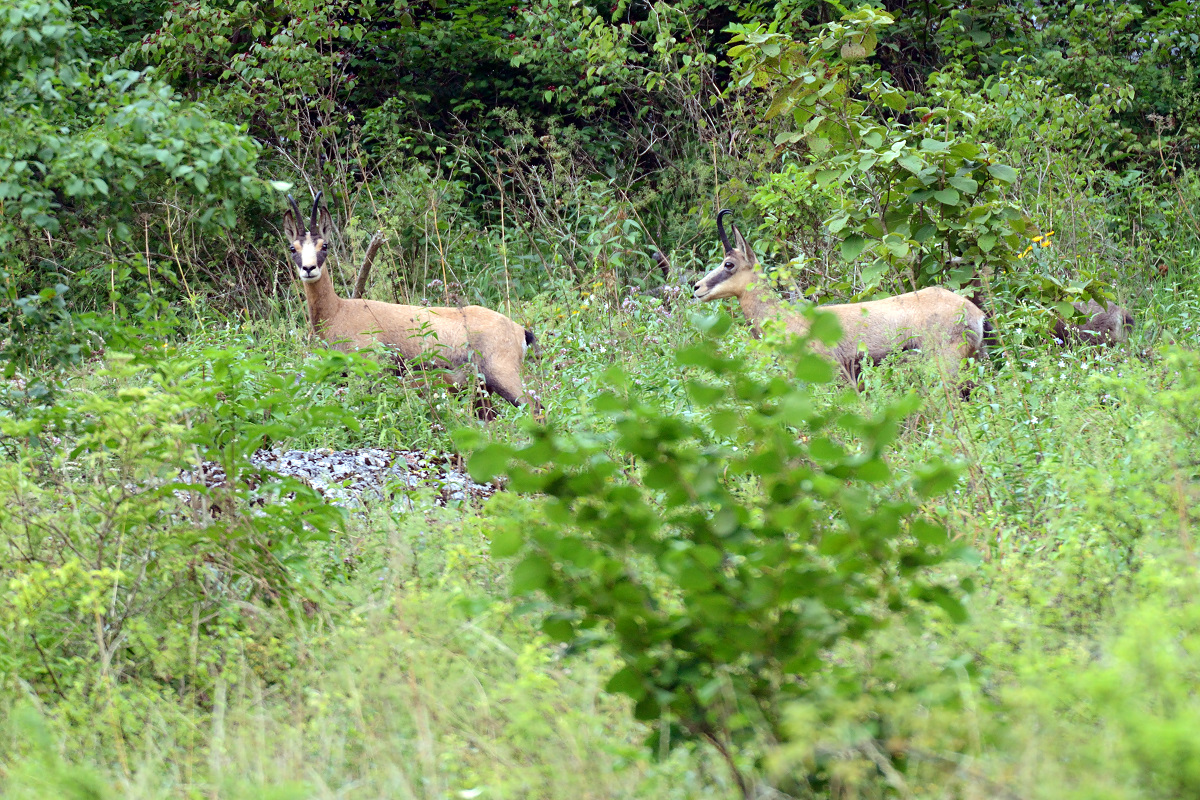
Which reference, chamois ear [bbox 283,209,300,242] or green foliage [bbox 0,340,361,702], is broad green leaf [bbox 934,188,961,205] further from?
chamois ear [bbox 283,209,300,242]

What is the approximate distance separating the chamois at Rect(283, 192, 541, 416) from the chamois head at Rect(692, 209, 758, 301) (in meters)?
1.21

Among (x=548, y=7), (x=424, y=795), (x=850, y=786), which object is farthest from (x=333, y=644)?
(x=548, y=7)

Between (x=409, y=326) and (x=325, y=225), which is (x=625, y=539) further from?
(x=325, y=225)

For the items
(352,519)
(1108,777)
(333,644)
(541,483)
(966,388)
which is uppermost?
(541,483)

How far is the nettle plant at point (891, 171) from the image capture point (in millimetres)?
6316

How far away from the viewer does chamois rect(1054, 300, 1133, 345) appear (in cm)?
639

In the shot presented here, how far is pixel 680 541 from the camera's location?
2125mm

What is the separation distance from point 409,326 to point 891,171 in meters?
2.97

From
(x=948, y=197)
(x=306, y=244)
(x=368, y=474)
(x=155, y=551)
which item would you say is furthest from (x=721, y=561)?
(x=306, y=244)

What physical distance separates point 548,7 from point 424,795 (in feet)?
33.2

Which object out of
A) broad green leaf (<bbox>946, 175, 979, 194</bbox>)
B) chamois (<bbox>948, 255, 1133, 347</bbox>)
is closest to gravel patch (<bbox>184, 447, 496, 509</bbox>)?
chamois (<bbox>948, 255, 1133, 347</bbox>)

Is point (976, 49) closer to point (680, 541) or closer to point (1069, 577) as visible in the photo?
point (1069, 577)

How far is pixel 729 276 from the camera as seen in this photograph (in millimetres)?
7492

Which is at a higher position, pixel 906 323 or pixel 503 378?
pixel 906 323
